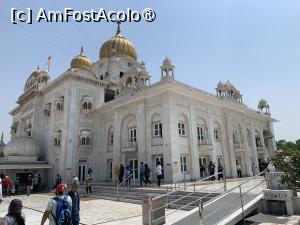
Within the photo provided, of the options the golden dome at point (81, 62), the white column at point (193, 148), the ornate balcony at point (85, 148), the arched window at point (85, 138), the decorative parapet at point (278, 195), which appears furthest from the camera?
the golden dome at point (81, 62)

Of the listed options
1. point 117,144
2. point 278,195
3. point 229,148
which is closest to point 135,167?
point 117,144

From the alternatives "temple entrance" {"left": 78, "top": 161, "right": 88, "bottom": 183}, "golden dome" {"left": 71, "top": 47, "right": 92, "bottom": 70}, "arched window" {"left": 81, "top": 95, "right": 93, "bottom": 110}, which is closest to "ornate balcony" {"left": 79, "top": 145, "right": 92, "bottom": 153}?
"temple entrance" {"left": 78, "top": 161, "right": 88, "bottom": 183}

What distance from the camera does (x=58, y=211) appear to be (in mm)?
4648

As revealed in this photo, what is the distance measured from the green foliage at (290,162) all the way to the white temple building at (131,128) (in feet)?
30.2

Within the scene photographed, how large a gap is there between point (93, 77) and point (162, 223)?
21.7 meters

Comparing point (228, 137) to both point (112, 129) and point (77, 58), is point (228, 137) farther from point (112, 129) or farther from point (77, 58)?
point (77, 58)

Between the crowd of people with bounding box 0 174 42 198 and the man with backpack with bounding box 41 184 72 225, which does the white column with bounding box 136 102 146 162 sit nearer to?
the crowd of people with bounding box 0 174 42 198

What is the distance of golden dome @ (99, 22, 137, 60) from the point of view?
33531 mm

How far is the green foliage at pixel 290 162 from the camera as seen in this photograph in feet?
27.7

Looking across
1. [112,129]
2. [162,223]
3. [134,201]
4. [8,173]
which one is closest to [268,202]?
[162,223]

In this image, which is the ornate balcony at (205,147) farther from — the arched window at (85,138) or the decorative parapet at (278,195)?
the arched window at (85,138)

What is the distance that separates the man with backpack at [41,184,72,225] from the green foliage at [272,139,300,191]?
7.72 m

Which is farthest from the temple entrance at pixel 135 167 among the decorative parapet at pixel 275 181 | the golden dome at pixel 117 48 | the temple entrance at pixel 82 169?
the golden dome at pixel 117 48

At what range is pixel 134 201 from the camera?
43.6 ft
